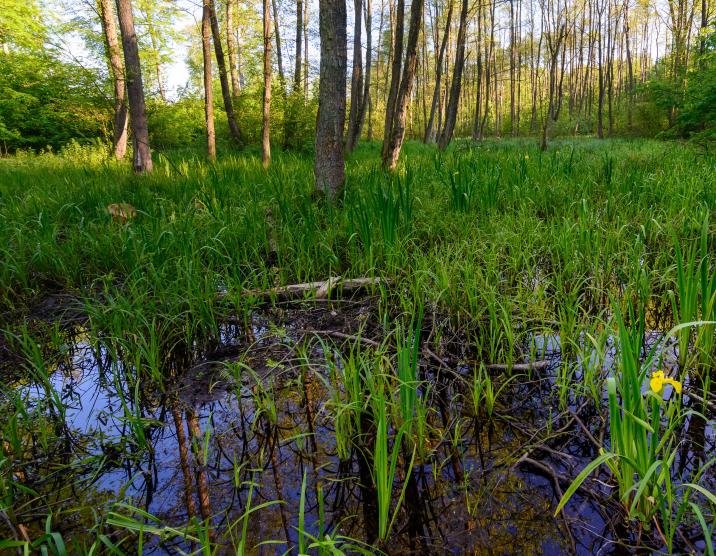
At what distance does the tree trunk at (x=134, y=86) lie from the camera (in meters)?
6.45

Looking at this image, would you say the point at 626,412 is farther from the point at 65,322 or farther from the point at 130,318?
the point at 65,322

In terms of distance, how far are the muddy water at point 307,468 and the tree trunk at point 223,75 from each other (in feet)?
32.8

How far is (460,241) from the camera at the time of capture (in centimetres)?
351

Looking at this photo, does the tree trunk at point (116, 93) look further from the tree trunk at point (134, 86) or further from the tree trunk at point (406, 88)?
the tree trunk at point (406, 88)

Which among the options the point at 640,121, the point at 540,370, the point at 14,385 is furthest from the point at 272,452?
the point at 640,121

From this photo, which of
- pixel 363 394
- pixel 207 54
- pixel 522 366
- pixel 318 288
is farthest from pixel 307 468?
pixel 207 54

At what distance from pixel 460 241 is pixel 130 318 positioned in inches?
98.9

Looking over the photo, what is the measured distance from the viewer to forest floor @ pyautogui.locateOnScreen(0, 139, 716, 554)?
1.26m

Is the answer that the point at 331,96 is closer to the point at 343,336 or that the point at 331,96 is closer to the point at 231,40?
the point at 343,336

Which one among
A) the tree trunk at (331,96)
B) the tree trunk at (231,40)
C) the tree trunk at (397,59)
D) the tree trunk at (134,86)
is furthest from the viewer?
the tree trunk at (231,40)

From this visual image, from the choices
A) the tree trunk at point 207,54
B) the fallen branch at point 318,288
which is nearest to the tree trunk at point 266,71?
the tree trunk at point 207,54

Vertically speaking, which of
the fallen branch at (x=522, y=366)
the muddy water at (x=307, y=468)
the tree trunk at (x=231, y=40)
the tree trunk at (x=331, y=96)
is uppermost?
the tree trunk at (x=231, y=40)

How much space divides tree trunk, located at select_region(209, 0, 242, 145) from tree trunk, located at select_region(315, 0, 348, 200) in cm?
679

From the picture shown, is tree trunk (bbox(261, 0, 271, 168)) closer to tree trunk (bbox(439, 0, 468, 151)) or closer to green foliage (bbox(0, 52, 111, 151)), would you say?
tree trunk (bbox(439, 0, 468, 151))
